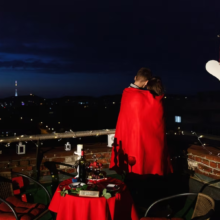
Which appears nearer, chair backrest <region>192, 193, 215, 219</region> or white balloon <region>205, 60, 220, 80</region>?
chair backrest <region>192, 193, 215, 219</region>

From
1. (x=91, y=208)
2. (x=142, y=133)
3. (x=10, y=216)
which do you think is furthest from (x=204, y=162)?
(x=10, y=216)

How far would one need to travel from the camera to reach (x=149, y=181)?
13.6 ft

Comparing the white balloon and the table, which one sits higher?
the white balloon

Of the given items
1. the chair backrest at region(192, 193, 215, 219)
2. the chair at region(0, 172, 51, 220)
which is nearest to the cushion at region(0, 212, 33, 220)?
the chair at region(0, 172, 51, 220)

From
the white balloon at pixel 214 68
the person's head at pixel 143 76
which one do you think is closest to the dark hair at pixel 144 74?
the person's head at pixel 143 76

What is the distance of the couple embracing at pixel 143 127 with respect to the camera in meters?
3.16

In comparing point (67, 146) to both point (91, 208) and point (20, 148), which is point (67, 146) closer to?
point (20, 148)

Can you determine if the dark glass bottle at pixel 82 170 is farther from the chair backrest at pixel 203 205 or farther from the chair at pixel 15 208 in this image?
the chair backrest at pixel 203 205

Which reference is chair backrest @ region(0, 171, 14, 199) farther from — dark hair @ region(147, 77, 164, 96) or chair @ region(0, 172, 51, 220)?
dark hair @ region(147, 77, 164, 96)

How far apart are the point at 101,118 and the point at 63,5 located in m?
48.3

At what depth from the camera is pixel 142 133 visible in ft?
10.5

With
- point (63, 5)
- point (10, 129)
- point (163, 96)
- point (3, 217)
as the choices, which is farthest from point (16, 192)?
point (10, 129)

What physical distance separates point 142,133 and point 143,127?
75mm

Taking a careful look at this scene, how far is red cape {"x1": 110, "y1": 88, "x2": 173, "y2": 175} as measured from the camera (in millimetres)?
3164
